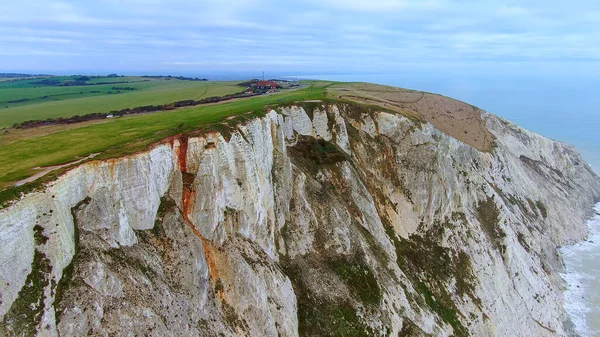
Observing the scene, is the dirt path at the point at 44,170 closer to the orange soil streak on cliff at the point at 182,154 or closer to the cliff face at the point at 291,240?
the cliff face at the point at 291,240

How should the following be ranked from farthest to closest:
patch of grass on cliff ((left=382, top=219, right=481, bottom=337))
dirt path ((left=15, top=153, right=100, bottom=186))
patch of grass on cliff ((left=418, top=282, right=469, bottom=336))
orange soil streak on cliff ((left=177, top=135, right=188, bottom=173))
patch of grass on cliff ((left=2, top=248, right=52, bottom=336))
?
patch of grass on cliff ((left=382, top=219, right=481, bottom=337))
patch of grass on cliff ((left=418, top=282, right=469, bottom=336))
orange soil streak on cliff ((left=177, top=135, right=188, bottom=173))
dirt path ((left=15, top=153, right=100, bottom=186))
patch of grass on cliff ((left=2, top=248, right=52, bottom=336))

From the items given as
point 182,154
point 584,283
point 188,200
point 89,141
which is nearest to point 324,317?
point 188,200

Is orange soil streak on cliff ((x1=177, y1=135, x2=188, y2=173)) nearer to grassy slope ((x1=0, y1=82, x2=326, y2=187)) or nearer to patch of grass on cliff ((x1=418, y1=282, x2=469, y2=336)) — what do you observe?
grassy slope ((x1=0, y1=82, x2=326, y2=187))

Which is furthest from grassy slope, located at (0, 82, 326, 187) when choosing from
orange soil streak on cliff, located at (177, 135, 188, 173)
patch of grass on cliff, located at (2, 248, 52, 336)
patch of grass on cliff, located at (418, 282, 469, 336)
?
patch of grass on cliff, located at (418, 282, 469, 336)

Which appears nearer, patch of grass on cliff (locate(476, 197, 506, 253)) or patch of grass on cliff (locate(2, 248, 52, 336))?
patch of grass on cliff (locate(2, 248, 52, 336))

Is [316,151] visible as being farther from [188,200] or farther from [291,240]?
[188,200]

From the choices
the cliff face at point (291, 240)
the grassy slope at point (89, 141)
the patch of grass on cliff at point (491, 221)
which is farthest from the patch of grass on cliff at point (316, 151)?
the patch of grass on cliff at point (491, 221)

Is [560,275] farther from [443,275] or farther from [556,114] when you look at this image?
[556,114]
